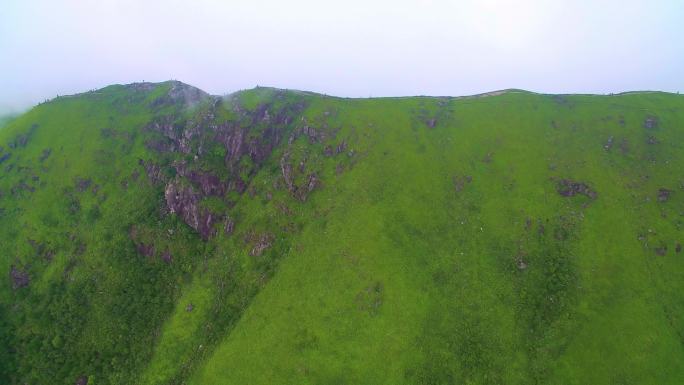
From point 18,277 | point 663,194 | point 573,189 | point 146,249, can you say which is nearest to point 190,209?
point 146,249

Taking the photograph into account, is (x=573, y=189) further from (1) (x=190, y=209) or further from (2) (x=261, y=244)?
(1) (x=190, y=209)

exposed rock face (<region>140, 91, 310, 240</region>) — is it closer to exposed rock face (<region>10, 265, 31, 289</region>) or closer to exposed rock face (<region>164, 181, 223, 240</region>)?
exposed rock face (<region>164, 181, 223, 240</region>)

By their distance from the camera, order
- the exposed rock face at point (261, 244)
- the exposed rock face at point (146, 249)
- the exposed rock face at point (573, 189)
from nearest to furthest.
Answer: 1. the exposed rock face at point (573, 189)
2. the exposed rock face at point (261, 244)
3. the exposed rock face at point (146, 249)

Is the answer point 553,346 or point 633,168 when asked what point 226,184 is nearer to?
point 553,346

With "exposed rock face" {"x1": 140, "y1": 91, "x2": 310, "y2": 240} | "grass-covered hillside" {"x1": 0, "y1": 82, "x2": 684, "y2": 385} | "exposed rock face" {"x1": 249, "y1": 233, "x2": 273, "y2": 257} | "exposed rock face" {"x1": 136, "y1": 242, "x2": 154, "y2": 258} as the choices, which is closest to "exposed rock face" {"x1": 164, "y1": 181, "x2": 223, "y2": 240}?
"exposed rock face" {"x1": 140, "y1": 91, "x2": 310, "y2": 240}

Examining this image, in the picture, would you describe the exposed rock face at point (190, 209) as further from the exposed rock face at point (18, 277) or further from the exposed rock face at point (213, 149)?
the exposed rock face at point (18, 277)

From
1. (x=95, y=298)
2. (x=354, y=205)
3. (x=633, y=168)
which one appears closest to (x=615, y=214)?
(x=633, y=168)

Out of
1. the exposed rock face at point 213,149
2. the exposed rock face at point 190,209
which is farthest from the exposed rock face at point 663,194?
the exposed rock face at point 190,209
